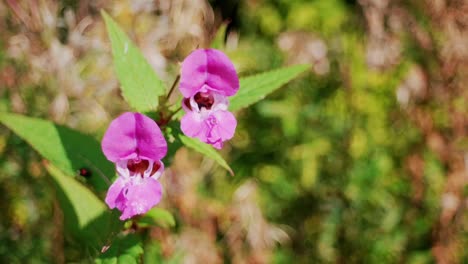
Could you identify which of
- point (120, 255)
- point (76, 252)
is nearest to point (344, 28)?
point (76, 252)

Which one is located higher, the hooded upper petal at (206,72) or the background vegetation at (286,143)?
the hooded upper petal at (206,72)

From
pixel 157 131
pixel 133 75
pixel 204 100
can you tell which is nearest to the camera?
pixel 157 131

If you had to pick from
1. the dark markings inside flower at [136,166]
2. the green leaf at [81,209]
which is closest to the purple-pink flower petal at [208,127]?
the dark markings inside flower at [136,166]

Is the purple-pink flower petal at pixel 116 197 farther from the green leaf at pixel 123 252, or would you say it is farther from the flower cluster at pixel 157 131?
the green leaf at pixel 123 252

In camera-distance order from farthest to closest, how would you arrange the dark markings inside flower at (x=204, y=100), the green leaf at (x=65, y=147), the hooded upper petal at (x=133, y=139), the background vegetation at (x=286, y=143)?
the background vegetation at (x=286, y=143)
the green leaf at (x=65, y=147)
the dark markings inside flower at (x=204, y=100)
the hooded upper petal at (x=133, y=139)

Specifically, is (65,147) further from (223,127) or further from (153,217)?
(223,127)

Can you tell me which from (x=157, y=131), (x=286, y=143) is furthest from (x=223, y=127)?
(x=286, y=143)

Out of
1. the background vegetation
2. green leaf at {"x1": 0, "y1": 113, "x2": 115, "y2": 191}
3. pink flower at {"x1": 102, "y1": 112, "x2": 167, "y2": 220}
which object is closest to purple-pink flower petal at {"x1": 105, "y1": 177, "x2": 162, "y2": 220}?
pink flower at {"x1": 102, "y1": 112, "x2": 167, "y2": 220}

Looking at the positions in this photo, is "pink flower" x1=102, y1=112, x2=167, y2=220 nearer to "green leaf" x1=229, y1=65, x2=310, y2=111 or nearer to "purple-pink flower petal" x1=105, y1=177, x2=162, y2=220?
"purple-pink flower petal" x1=105, y1=177, x2=162, y2=220
